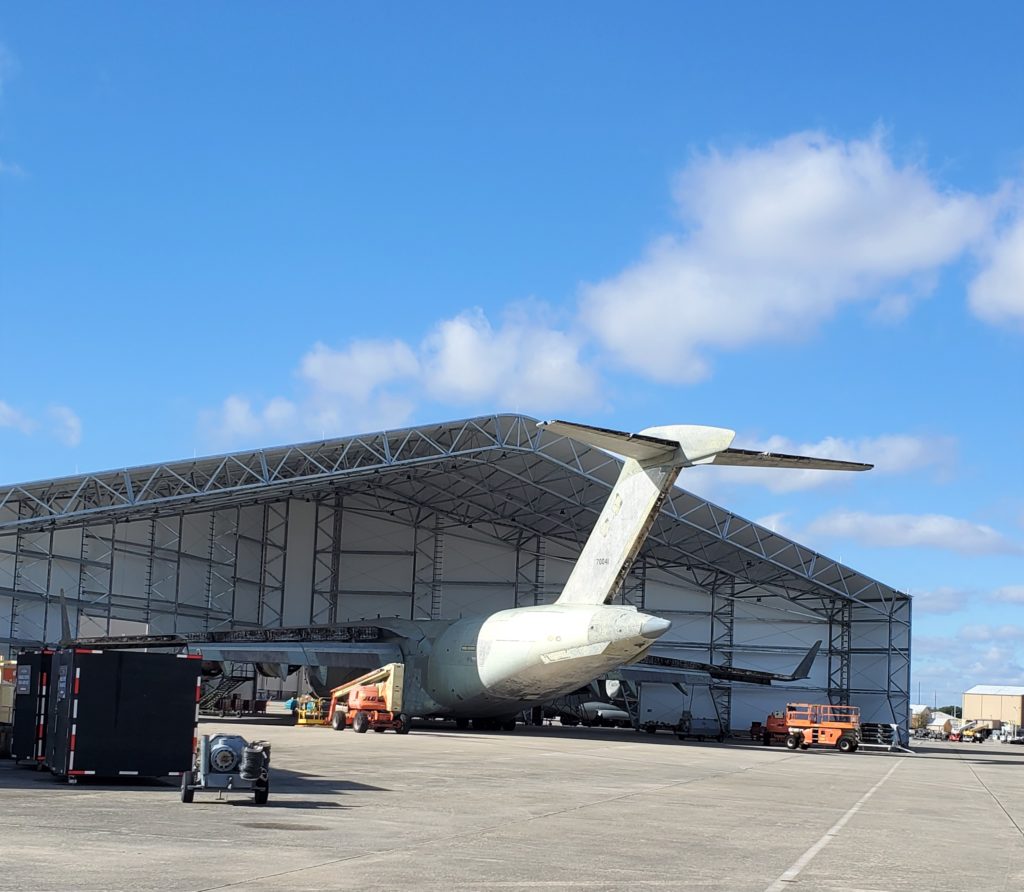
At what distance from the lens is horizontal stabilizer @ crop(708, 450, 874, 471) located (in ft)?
111

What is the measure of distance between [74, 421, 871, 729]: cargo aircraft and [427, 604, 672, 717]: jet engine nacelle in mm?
41

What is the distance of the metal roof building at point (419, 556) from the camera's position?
52.7 meters

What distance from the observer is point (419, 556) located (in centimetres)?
7419

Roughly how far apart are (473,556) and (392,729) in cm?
2992

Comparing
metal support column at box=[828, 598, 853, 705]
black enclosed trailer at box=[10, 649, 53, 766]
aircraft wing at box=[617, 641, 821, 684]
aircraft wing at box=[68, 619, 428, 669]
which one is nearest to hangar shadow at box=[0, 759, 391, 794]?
black enclosed trailer at box=[10, 649, 53, 766]

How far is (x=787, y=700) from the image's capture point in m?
69.6

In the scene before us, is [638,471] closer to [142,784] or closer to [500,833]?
[142,784]

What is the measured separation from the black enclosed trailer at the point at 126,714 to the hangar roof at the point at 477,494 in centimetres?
3067

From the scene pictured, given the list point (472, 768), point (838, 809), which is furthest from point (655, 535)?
point (838, 809)

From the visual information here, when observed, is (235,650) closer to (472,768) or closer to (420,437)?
(420,437)

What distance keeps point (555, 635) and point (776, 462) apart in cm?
848

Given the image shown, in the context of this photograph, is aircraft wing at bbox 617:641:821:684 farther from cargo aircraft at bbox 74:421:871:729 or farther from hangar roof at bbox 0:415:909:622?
cargo aircraft at bbox 74:421:871:729

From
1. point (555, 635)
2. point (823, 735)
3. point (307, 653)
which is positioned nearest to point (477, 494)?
point (307, 653)

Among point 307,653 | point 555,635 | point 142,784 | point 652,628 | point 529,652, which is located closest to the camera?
point 142,784
